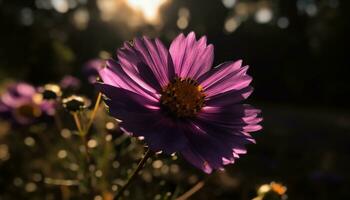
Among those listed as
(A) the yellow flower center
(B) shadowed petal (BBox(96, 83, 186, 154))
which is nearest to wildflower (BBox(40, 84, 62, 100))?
(B) shadowed petal (BBox(96, 83, 186, 154))

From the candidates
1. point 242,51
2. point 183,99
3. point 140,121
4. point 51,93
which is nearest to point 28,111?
point 51,93

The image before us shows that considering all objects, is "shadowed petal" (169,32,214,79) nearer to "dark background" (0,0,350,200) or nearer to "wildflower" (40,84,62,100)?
"wildflower" (40,84,62,100)

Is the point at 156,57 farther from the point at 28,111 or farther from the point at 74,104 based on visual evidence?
the point at 28,111

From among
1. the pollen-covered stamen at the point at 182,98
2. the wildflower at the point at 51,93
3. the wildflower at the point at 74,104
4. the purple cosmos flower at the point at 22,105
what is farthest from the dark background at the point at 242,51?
the wildflower at the point at 74,104

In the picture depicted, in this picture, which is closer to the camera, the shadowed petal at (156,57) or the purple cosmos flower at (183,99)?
the purple cosmos flower at (183,99)

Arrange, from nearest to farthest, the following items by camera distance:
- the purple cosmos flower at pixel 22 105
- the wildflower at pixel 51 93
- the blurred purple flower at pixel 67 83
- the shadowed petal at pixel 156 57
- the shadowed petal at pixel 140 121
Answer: the shadowed petal at pixel 140 121
the shadowed petal at pixel 156 57
the wildflower at pixel 51 93
the blurred purple flower at pixel 67 83
the purple cosmos flower at pixel 22 105

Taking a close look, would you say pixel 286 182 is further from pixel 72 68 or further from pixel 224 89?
pixel 72 68

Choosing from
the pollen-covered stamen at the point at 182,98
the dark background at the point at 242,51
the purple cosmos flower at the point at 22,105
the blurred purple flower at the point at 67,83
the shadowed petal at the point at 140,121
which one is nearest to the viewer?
the shadowed petal at the point at 140,121

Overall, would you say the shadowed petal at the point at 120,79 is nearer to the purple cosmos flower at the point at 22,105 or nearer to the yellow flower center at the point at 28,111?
the purple cosmos flower at the point at 22,105
